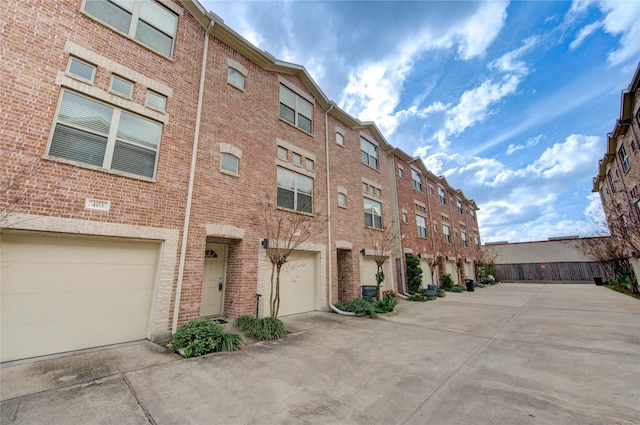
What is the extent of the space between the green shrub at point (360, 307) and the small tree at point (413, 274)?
20.9 feet

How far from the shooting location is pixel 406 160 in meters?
19.8

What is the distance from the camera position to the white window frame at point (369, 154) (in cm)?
1548

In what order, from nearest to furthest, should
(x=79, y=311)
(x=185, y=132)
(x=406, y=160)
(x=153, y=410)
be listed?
(x=153, y=410), (x=79, y=311), (x=185, y=132), (x=406, y=160)

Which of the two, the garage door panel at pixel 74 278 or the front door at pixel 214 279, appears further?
the front door at pixel 214 279

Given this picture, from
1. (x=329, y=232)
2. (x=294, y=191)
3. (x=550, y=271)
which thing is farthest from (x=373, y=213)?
(x=550, y=271)

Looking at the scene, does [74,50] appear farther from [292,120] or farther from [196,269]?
[292,120]

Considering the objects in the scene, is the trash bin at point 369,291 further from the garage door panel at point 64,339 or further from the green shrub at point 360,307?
the garage door panel at point 64,339

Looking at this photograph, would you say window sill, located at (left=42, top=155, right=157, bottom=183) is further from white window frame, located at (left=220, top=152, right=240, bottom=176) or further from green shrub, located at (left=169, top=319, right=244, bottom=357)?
green shrub, located at (left=169, top=319, right=244, bottom=357)

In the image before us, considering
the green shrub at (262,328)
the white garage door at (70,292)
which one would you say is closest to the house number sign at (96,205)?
the white garage door at (70,292)

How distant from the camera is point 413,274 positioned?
16.1 meters

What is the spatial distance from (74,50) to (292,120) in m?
6.87

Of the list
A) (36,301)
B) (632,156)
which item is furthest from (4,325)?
(632,156)

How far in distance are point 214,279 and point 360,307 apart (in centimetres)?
547

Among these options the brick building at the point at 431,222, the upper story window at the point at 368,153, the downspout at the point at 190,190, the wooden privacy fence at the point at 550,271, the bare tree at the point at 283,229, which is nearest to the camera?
the downspout at the point at 190,190
